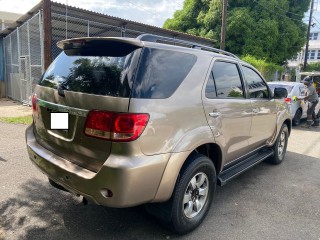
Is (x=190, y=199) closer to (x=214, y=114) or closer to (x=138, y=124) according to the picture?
(x=214, y=114)

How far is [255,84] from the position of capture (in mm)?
4344

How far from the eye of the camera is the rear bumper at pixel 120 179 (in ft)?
7.46

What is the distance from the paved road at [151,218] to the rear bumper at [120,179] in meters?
0.67

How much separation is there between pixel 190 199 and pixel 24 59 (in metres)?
11.2

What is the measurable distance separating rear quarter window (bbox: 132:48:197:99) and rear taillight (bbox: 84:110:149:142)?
189 mm

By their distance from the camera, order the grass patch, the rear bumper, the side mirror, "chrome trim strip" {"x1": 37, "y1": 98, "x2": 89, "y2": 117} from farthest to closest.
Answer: the grass patch, the side mirror, "chrome trim strip" {"x1": 37, "y1": 98, "x2": 89, "y2": 117}, the rear bumper

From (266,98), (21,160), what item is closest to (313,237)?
(266,98)

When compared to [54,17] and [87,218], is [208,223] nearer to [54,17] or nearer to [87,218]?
[87,218]

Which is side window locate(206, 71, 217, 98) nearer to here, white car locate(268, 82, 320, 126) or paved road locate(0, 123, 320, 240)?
paved road locate(0, 123, 320, 240)

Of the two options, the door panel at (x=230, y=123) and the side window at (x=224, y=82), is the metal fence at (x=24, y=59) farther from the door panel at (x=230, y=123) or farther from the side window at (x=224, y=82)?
the door panel at (x=230, y=123)

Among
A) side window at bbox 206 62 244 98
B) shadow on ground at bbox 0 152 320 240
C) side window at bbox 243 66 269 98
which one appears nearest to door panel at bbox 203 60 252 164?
side window at bbox 206 62 244 98

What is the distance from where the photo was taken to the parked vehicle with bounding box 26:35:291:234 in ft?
7.62

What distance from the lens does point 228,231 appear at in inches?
120

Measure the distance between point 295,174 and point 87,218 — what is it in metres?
3.66
